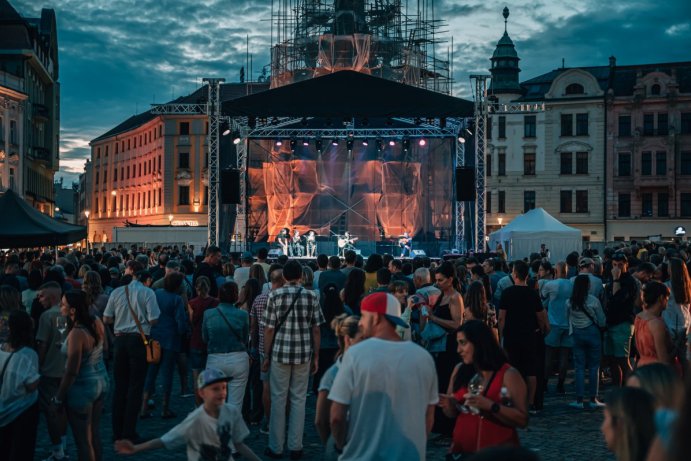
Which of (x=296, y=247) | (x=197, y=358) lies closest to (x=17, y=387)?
(x=197, y=358)

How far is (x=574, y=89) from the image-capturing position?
56.9m

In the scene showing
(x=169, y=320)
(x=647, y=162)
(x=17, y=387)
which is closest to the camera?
(x=17, y=387)

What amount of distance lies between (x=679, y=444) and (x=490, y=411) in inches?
117

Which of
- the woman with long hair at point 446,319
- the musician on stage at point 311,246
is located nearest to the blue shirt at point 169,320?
the woman with long hair at point 446,319

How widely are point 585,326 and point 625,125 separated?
1925 inches

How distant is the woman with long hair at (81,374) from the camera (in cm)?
717

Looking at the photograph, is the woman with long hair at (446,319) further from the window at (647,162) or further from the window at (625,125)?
the window at (625,125)

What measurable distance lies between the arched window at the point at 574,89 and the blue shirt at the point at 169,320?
50585 mm

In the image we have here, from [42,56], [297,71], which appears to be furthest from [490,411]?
[42,56]

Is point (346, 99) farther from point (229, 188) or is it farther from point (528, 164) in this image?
point (528, 164)

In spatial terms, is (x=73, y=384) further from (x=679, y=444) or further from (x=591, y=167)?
(x=591, y=167)

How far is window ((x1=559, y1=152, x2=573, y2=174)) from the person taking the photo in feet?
189

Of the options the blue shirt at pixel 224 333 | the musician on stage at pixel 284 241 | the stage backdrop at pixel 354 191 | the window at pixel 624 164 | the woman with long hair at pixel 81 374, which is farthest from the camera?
the window at pixel 624 164

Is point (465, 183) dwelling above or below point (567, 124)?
below
